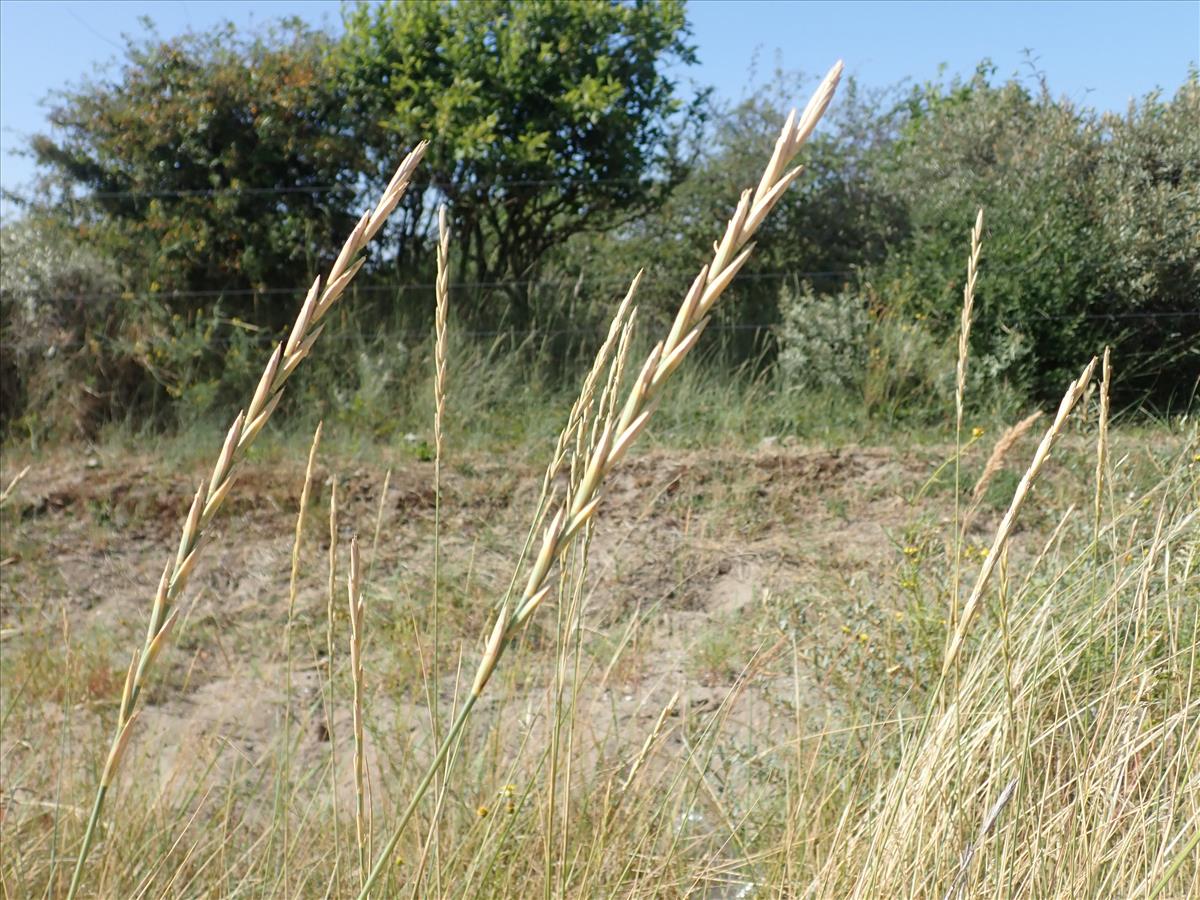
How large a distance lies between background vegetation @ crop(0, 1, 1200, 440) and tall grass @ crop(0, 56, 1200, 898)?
3460 mm

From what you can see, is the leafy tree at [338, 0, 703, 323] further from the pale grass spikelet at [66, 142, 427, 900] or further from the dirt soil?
the pale grass spikelet at [66, 142, 427, 900]

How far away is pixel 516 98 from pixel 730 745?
6154 millimetres

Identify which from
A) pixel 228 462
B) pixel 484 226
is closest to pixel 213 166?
pixel 484 226

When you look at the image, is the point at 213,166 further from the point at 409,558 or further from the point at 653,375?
the point at 653,375

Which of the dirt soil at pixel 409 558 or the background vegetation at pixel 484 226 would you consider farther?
the background vegetation at pixel 484 226

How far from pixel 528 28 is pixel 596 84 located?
0.76 m

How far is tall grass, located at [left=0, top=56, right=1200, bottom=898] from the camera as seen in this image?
1.05 metres

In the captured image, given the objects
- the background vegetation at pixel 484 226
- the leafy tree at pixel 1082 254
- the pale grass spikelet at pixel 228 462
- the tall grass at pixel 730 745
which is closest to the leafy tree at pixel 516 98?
the background vegetation at pixel 484 226

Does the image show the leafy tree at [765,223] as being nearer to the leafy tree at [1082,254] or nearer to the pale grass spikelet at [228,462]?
the leafy tree at [1082,254]

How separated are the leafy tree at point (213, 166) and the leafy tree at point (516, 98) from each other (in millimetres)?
450

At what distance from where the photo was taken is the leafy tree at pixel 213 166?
7770mm

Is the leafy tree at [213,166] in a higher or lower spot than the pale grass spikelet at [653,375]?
higher

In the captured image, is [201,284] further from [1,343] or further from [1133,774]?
[1133,774]

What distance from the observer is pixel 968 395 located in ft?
22.8
